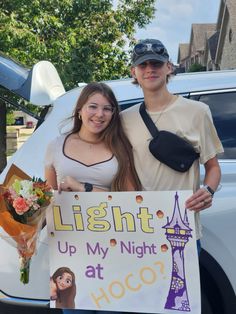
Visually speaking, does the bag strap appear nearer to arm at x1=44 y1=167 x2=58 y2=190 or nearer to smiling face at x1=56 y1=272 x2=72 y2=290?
arm at x1=44 y1=167 x2=58 y2=190

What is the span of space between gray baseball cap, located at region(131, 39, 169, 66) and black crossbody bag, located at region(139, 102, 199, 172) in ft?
1.07

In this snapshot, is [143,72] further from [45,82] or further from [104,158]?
[45,82]

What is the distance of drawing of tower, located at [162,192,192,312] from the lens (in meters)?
2.15

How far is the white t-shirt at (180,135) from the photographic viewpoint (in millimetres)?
2125

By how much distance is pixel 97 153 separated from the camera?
221cm

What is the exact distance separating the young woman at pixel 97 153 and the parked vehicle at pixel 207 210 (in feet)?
1.45

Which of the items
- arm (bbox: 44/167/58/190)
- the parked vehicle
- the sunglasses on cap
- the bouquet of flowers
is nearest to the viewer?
the bouquet of flowers

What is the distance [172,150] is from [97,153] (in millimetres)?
362

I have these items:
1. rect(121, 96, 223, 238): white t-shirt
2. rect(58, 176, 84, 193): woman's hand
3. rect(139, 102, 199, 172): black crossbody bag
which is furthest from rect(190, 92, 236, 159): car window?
rect(58, 176, 84, 193): woman's hand

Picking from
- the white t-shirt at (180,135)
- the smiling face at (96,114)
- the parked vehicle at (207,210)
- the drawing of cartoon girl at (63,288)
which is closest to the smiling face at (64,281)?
the drawing of cartoon girl at (63,288)

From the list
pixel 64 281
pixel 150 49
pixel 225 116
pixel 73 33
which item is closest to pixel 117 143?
pixel 150 49

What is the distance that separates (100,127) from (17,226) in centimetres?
60

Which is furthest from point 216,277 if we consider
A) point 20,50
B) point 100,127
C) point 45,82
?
point 20,50

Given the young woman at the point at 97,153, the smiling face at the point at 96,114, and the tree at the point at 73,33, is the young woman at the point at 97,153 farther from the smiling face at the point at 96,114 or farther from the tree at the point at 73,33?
the tree at the point at 73,33
